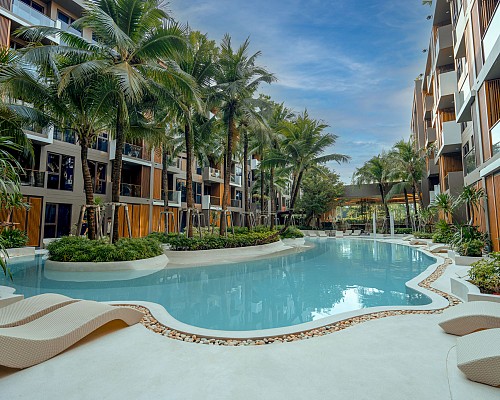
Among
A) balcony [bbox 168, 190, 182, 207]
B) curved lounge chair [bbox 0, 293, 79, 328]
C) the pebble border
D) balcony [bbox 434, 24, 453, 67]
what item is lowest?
the pebble border

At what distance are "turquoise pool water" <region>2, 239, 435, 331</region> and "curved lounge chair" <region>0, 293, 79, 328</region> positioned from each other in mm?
2187

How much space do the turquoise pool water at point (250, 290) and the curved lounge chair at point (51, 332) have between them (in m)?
1.89

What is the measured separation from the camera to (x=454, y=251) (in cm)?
1212

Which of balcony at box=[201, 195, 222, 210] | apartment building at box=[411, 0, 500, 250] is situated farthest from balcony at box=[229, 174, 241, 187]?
apartment building at box=[411, 0, 500, 250]

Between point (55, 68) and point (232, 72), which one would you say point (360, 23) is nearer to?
point (232, 72)

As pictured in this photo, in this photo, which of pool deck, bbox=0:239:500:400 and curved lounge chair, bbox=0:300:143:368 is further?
curved lounge chair, bbox=0:300:143:368

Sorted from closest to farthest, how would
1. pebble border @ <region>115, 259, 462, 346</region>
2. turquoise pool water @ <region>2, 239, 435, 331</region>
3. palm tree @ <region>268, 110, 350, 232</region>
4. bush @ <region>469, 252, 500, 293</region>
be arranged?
pebble border @ <region>115, 259, 462, 346</region> → bush @ <region>469, 252, 500, 293</region> → turquoise pool water @ <region>2, 239, 435, 331</region> → palm tree @ <region>268, 110, 350, 232</region>

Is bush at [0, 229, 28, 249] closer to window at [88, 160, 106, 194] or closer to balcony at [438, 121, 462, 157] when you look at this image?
window at [88, 160, 106, 194]

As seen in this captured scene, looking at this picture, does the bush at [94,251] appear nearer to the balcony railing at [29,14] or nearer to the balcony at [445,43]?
the balcony railing at [29,14]

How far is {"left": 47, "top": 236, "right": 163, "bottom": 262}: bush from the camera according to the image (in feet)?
34.3

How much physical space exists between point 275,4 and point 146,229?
1629cm

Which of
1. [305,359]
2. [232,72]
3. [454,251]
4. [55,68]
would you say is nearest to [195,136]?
[232,72]

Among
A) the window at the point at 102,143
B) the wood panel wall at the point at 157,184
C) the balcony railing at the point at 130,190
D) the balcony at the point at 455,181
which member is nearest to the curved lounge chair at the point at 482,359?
the balcony at the point at 455,181

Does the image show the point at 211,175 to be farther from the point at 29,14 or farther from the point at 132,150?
the point at 29,14
